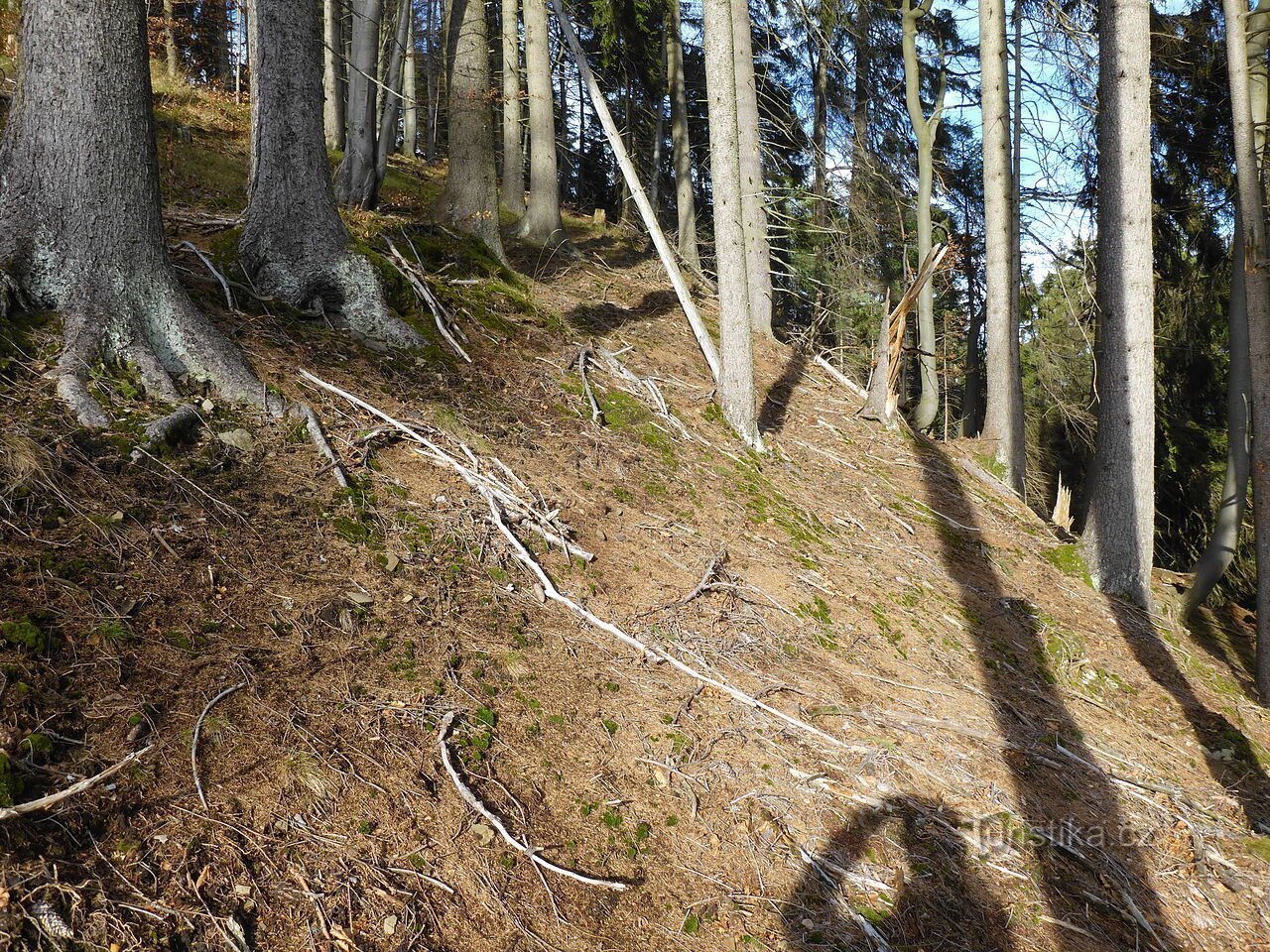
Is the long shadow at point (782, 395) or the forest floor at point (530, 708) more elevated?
the long shadow at point (782, 395)

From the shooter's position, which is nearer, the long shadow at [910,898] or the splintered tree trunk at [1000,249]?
the long shadow at [910,898]

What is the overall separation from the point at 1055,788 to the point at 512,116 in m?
11.9

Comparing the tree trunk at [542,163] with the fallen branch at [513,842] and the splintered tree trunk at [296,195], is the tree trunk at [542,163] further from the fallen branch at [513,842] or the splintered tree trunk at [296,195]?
the fallen branch at [513,842]

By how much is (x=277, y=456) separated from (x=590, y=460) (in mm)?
2253

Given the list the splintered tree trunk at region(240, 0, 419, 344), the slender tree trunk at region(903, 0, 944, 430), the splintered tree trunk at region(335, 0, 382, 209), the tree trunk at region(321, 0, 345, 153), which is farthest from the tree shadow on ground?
the tree trunk at region(321, 0, 345, 153)

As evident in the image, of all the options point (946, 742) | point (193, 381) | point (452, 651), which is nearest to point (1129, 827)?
point (946, 742)

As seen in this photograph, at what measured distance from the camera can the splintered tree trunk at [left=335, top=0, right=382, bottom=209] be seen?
9.09m

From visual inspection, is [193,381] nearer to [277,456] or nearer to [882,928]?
[277,456]

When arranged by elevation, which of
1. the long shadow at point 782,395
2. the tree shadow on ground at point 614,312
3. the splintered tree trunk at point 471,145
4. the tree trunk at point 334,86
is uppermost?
the tree trunk at point 334,86

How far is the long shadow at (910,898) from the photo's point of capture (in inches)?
124

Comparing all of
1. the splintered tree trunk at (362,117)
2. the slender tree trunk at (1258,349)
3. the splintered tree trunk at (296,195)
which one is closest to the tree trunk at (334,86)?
the splintered tree trunk at (362,117)

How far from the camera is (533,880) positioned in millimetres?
2881

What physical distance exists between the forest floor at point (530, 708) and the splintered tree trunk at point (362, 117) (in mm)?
2864

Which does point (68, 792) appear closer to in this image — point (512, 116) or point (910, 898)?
point (910, 898)
